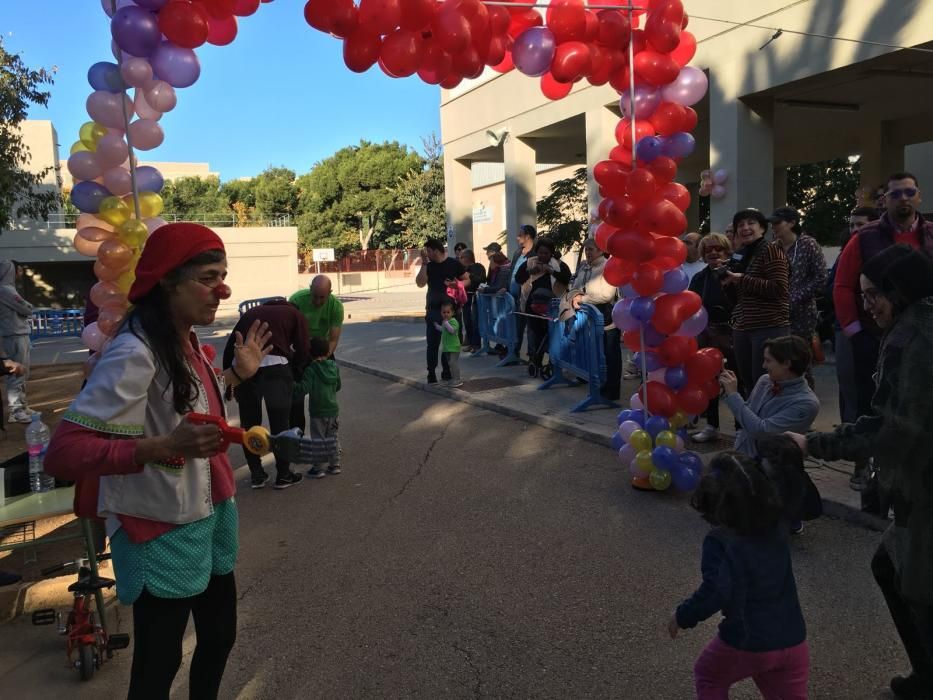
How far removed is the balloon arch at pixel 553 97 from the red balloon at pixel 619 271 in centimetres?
1

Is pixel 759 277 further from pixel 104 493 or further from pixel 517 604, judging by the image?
pixel 104 493

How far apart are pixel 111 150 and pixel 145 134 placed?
0.27 meters

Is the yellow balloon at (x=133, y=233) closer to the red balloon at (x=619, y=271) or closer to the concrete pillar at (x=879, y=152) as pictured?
the red balloon at (x=619, y=271)

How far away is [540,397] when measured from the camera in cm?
933

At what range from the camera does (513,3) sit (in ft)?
17.2

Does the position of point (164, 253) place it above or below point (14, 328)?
above

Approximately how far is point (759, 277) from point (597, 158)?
9097 mm

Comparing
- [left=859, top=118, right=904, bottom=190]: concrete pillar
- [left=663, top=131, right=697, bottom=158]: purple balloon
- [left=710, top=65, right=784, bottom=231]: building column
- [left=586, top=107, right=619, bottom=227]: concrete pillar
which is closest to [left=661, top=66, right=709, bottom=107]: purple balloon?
[left=663, top=131, right=697, bottom=158]: purple balloon

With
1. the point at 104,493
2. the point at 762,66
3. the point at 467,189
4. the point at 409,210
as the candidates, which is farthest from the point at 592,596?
the point at 409,210

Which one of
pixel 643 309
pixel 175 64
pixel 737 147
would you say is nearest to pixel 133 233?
pixel 175 64

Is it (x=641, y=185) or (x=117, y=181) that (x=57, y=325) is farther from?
(x=641, y=185)

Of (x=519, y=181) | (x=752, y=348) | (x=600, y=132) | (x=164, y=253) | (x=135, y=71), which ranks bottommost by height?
(x=752, y=348)

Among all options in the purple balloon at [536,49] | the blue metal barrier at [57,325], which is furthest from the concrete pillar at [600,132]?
the blue metal barrier at [57,325]

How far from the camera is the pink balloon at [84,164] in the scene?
505 cm
